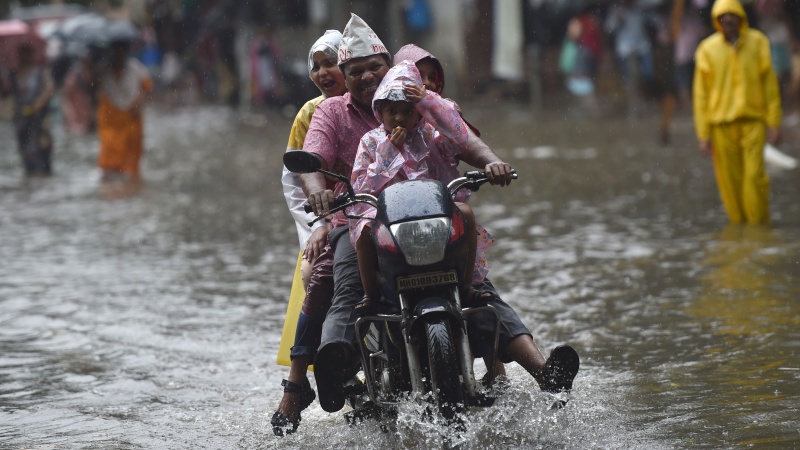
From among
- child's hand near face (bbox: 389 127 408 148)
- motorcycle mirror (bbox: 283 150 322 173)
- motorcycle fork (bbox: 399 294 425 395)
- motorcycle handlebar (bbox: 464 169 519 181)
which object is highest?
child's hand near face (bbox: 389 127 408 148)

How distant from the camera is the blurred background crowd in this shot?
18375 mm

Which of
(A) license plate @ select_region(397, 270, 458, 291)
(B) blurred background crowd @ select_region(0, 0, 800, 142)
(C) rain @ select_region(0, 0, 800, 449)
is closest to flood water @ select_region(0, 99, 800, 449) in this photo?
(C) rain @ select_region(0, 0, 800, 449)

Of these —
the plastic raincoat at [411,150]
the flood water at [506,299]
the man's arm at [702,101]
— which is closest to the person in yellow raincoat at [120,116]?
A: the flood water at [506,299]

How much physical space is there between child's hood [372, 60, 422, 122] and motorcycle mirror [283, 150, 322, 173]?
30 cm

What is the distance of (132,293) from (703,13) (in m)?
8.65

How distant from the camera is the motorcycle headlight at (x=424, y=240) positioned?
493 centimetres

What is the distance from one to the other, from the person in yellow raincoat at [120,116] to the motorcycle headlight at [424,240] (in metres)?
12.2

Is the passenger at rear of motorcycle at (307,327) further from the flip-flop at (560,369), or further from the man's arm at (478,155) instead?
the flip-flop at (560,369)

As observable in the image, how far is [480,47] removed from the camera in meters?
27.4

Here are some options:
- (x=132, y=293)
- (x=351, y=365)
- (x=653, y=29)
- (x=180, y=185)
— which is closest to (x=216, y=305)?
(x=132, y=293)

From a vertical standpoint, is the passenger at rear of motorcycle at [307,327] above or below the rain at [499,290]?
above

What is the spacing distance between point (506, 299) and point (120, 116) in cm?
943

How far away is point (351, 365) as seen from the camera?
18.0 ft

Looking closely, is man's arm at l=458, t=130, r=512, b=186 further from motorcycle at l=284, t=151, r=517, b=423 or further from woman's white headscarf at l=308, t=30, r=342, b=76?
woman's white headscarf at l=308, t=30, r=342, b=76
